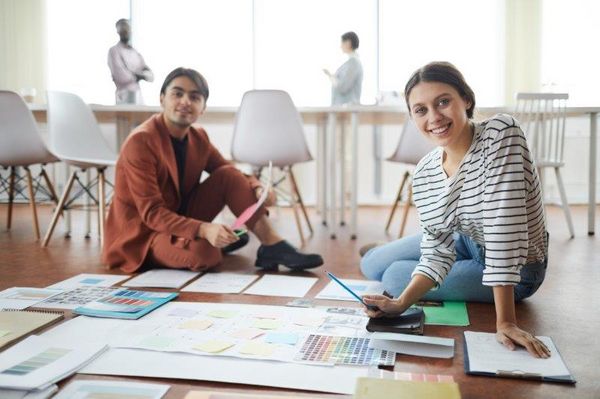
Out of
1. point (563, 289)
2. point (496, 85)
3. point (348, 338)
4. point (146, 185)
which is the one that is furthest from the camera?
point (496, 85)

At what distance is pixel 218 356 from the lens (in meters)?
1.32

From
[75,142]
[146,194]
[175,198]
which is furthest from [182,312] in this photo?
[75,142]

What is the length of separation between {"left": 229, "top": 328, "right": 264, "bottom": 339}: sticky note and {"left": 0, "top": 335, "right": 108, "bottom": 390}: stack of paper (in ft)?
1.01

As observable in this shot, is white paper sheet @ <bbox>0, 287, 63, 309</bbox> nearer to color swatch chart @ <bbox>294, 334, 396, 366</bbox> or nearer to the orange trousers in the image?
the orange trousers

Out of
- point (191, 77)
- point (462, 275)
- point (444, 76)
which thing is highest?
point (191, 77)

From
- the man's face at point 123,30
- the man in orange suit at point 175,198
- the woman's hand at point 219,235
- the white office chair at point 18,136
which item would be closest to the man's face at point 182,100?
the man in orange suit at point 175,198

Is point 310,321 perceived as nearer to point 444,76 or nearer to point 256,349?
point 256,349

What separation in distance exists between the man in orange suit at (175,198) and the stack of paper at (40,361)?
2.70 feet

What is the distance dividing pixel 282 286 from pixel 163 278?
1.48ft

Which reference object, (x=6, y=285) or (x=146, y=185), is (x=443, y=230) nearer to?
(x=146, y=185)

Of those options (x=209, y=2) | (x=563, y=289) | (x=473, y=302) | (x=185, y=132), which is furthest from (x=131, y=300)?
(x=209, y=2)

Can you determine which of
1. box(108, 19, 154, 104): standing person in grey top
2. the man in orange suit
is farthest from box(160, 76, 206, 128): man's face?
box(108, 19, 154, 104): standing person in grey top

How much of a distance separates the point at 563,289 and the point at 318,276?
0.88 metres

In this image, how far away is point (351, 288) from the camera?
205 cm
